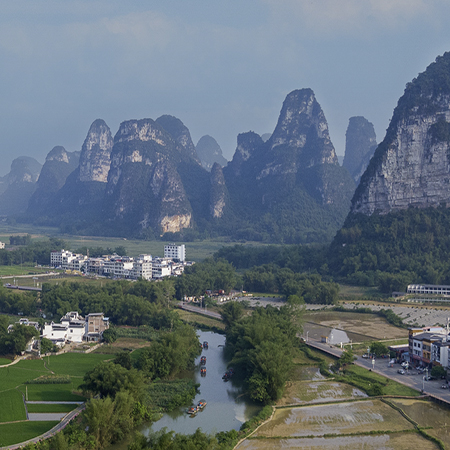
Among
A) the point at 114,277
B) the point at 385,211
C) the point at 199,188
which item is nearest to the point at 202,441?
the point at 114,277

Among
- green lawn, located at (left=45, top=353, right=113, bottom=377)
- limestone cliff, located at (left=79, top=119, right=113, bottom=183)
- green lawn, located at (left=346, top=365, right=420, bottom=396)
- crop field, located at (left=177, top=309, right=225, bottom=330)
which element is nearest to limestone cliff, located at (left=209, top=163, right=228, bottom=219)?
limestone cliff, located at (left=79, top=119, right=113, bottom=183)

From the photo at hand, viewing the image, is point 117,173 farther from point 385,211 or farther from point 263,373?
point 263,373

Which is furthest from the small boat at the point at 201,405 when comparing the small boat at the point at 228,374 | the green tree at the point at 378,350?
the green tree at the point at 378,350

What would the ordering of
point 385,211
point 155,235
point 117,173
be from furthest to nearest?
point 117,173
point 155,235
point 385,211

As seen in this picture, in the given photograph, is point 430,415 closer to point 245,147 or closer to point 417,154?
point 417,154

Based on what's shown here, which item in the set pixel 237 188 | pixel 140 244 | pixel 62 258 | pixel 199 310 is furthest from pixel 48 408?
pixel 237 188

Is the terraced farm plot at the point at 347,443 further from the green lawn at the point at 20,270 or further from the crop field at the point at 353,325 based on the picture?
the green lawn at the point at 20,270

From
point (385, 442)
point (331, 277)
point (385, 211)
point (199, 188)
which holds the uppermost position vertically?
point (199, 188)
